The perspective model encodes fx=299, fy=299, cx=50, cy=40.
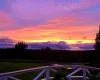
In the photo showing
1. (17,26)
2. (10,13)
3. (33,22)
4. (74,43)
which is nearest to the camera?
(10,13)

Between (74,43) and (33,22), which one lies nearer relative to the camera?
(33,22)

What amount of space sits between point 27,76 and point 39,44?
63.6ft

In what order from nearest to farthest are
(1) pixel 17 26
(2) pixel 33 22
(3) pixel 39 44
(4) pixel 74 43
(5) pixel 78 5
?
(5) pixel 78 5 → (2) pixel 33 22 → (1) pixel 17 26 → (4) pixel 74 43 → (3) pixel 39 44

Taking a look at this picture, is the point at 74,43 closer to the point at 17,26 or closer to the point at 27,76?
the point at 17,26

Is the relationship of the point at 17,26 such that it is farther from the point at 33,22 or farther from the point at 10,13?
the point at 10,13

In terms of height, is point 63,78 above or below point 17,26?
below

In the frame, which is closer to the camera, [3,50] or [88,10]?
[88,10]

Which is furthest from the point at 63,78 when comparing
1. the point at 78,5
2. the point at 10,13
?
the point at 10,13

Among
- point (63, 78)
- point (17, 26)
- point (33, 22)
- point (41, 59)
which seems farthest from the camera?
point (41, 59)

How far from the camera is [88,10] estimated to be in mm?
17938

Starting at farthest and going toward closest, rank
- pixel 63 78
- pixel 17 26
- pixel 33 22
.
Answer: pixel 17 26
pixel 33 22
pixel 63 78

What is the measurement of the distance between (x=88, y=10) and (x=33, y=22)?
5403 mm

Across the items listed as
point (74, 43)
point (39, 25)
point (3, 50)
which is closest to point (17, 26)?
point (39, 25)

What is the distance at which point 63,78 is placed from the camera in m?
8.10
